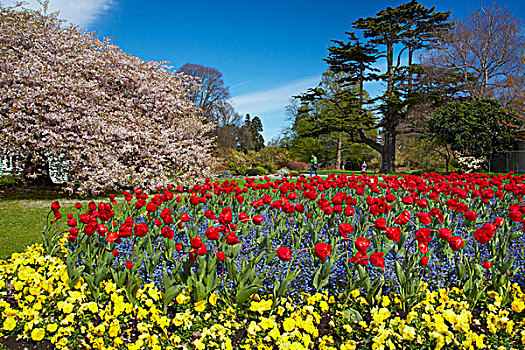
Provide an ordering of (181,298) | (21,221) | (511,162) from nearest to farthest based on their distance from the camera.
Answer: (181,298) → (21,221) → (511,162)

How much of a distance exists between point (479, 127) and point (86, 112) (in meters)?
18.4

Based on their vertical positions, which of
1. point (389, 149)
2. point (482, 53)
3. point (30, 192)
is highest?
point (482, 53)

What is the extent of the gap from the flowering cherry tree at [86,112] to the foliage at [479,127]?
44.6 ft

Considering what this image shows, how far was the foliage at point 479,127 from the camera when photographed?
1769 cm

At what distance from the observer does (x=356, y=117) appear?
73.1ft

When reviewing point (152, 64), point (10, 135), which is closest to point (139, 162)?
point (10, 135)

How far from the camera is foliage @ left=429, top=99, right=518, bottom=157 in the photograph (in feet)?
58.0

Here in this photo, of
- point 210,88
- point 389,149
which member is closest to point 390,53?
point 389,149

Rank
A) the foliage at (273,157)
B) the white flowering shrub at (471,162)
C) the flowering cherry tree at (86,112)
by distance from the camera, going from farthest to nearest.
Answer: the foliage at (273,157) < the white flowering shrub at (471,162) < the flowering cherry tree at (86,112)

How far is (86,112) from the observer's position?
30.3 feet

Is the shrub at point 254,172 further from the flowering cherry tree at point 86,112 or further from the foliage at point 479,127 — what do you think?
the foliage at point 479,127

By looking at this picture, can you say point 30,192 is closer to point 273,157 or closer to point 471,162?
point 273,157

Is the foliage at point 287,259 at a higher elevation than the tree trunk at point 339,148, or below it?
below

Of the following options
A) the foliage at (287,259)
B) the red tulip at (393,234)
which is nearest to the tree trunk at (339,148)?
the foliage at (287,259)
